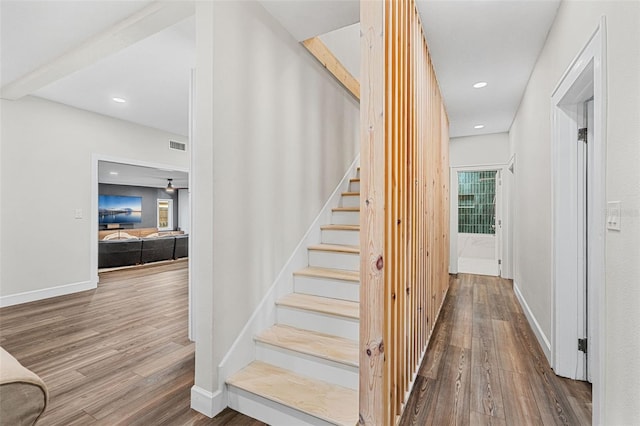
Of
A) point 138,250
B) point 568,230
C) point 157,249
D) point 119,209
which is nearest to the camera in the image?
point 568,230

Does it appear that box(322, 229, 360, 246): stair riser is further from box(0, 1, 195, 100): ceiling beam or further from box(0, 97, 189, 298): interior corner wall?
box(0, 97, 189, 298): interior corner wall

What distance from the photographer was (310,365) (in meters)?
1.84

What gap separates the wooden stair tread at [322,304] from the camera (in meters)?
2.06

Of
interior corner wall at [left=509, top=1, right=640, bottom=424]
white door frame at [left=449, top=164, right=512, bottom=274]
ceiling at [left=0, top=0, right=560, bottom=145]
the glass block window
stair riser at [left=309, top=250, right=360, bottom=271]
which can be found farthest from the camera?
the glass block window

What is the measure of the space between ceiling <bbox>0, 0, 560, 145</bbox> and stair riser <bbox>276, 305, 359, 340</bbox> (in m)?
2.22

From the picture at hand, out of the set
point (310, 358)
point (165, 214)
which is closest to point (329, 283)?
point (310, 358)

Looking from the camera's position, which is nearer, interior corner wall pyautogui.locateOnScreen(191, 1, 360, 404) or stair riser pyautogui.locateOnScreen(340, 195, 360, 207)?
interior corner wall pyautogui.locateOnScreen(191, 1, 360, 404)

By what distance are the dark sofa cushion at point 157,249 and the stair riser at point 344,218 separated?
518cm

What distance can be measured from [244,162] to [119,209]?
11.6 m

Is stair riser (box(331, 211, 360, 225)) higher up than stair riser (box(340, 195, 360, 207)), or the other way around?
stair riser (box(340, 195, 360, 207))

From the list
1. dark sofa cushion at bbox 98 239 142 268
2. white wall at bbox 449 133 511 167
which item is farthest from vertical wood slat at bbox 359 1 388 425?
dark sofa cushion at bbox 98 239 142 268

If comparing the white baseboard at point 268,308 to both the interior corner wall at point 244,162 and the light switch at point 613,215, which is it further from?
the light switch at point 613,215

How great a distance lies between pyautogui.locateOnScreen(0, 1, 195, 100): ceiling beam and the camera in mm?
2010

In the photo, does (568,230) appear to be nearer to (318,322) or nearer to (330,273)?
(330,273)
